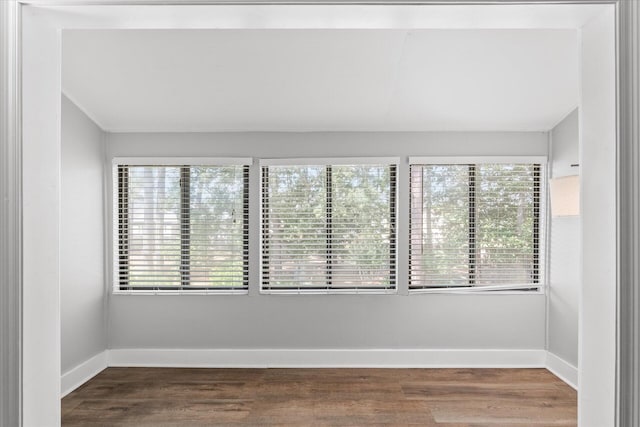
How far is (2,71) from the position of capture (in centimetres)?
141

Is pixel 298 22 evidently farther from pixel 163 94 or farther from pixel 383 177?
pixel 383 177

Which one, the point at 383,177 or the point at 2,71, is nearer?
the point at 2,71

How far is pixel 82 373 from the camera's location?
11.9 ft

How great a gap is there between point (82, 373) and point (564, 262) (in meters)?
4.37

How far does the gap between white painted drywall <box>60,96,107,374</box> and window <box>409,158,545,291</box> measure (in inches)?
116

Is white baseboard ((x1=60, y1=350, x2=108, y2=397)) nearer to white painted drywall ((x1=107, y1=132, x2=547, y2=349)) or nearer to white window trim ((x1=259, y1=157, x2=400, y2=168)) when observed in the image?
white painted drywall ((x1=107, y1=132, x2=547, y2=349))

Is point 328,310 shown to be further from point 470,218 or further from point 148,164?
point 148,164

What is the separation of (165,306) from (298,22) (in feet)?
10.6

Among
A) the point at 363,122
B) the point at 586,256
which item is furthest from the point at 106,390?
the point at 586,256

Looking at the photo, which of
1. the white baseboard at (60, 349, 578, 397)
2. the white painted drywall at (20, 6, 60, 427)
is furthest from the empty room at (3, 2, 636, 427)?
the white painted drywall at (20, 6, 60, 427)

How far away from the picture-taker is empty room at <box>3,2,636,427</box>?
312cm

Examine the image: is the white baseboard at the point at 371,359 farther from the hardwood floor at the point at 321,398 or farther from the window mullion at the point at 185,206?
the window mullion at the point at 185,206

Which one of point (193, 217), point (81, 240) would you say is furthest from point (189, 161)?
point (81, 240)

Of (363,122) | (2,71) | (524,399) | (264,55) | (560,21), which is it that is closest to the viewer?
(2,71)
